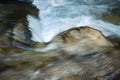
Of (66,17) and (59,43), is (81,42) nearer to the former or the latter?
(59,43)

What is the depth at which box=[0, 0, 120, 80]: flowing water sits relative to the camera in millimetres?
4316

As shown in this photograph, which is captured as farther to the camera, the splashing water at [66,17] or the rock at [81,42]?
the splashing water at [66,17]

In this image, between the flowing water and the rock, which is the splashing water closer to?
the flowing water

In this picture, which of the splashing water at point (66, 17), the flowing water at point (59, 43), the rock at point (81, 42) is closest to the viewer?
the flowing water at point (59, 43)

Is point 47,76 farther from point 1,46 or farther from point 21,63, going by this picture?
point 1,46

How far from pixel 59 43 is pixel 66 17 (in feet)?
6.80

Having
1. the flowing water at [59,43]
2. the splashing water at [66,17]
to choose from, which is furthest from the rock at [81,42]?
the splashing water at [66,17]

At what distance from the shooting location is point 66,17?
729 centimetres

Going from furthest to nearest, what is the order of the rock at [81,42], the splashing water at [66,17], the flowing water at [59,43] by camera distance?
the splashing water at [66,17]
the rock at [81,42]
the flowing water at [59,43]

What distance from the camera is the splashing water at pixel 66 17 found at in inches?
241

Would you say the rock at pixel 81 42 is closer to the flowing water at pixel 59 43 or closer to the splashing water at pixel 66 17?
the flowing water at pixel 59 43

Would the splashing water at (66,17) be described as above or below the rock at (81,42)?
above

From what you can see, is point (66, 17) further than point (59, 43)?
Yes

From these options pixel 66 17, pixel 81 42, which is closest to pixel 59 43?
pixel 81 42
